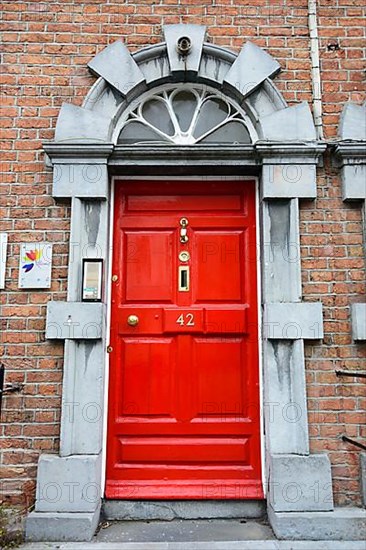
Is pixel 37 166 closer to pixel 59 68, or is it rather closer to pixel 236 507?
pixel 59 68

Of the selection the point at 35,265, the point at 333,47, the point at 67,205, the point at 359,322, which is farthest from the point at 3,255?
Answer: the point at 333,47

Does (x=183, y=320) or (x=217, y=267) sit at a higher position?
(x=217, y=267)

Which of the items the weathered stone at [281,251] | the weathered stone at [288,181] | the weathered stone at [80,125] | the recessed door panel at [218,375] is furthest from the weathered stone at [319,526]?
the weathered stone at [80,125]

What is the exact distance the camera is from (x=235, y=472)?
Result: 3301mm

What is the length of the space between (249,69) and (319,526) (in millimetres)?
3181

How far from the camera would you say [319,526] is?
298 cm

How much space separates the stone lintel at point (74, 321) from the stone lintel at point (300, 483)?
4.86 feet

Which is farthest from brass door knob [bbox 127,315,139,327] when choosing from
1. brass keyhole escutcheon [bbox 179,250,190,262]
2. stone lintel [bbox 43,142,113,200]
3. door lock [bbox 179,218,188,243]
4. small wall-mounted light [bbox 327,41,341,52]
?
small wall-mounted light [bbox 327,41,341,52]

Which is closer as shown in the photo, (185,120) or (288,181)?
(288,181)

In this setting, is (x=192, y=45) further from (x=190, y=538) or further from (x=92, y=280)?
(x=190, y=538)

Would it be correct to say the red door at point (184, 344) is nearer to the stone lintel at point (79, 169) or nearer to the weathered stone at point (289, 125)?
the stone lintel at point (79, 169)

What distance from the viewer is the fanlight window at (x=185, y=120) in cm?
354

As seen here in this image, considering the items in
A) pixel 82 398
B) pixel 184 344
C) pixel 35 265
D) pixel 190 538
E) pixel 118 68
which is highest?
pixel 118 68

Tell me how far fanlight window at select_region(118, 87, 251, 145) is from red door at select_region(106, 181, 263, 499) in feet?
1.09
